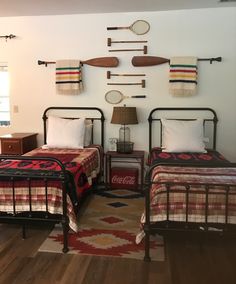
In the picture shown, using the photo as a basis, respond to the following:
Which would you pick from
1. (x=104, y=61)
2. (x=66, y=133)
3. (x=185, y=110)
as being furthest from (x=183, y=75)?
(x=66, y=133)

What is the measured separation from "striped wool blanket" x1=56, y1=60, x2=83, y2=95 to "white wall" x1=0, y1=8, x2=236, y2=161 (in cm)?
13

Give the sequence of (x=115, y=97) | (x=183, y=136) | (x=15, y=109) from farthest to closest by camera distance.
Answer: (x=15, y=109), (x=115, y=97), (x=183, y=136)

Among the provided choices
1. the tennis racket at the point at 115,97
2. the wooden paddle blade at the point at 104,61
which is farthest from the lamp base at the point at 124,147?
the wooden paddle blade at the point at 104,61

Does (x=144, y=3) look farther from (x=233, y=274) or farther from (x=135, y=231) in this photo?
(x=233, y=274)

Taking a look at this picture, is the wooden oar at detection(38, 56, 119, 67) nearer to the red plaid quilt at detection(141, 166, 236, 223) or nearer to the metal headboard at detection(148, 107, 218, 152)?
the metal headboard at detection(148, 107, 218, 152)

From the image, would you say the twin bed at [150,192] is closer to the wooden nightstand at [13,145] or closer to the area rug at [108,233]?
the area rug at [108,233]

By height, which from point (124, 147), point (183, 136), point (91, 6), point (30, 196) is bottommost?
point (30, 196)

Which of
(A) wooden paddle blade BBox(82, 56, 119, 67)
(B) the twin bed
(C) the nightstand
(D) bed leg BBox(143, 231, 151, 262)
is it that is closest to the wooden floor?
(D) bed leg BBox(143, 231, 151, 262)

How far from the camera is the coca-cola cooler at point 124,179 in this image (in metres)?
4.33

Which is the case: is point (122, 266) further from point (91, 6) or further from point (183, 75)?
point (91, 6)

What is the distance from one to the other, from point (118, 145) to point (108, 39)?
1.51m

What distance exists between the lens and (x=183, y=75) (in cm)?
420

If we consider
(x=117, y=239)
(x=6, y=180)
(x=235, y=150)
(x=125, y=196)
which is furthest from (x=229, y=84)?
(x=6, y=180)

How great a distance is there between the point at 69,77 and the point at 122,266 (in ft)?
9.37
